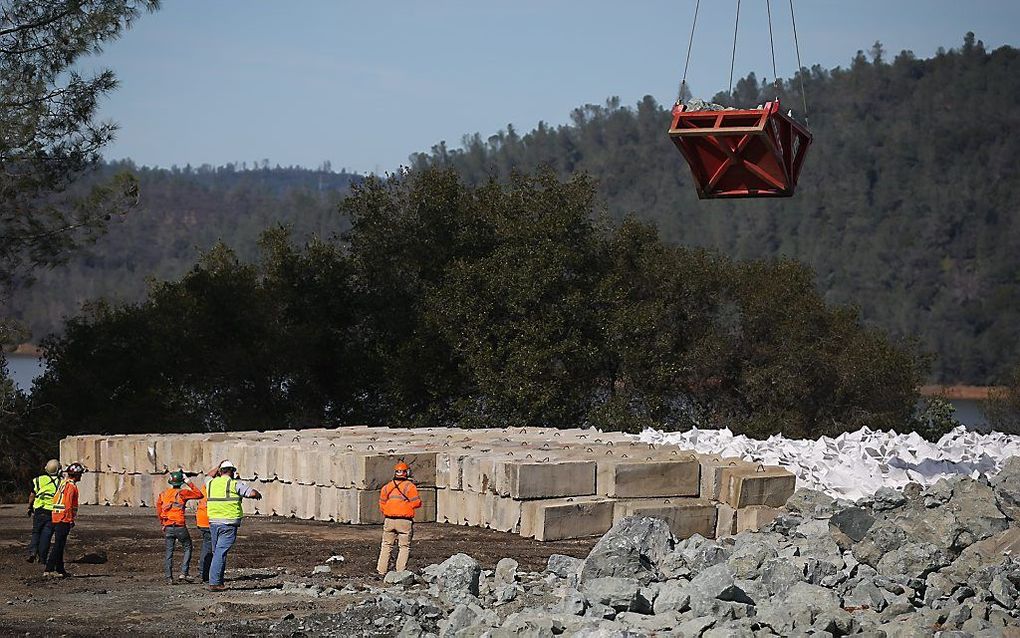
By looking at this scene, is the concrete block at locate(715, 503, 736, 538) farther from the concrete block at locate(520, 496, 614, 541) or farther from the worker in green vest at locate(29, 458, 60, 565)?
the worker in green vest at locate(29, 458, 60, 565)

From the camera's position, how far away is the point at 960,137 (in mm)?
105250

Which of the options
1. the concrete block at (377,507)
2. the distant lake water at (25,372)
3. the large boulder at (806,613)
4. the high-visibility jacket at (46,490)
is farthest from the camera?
the distant lake water at (25,372)

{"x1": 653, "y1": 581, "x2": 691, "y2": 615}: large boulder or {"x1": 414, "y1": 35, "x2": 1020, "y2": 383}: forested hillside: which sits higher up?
{"x1": 414, "y1": 35, "x2": 1020, "y2": 383}: forested hillside

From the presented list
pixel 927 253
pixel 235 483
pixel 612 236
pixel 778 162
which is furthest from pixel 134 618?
pixel 927 253

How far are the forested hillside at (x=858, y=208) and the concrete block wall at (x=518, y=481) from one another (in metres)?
42.6

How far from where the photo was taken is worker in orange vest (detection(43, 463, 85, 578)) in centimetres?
1377

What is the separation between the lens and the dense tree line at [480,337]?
29.6 m

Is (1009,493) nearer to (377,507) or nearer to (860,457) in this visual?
(860,457)

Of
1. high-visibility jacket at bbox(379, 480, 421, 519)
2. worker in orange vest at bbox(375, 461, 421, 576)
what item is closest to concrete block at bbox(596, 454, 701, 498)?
worker in orange vest at bbox(375, 461, 421, 576)

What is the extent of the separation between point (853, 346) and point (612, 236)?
6643 mm

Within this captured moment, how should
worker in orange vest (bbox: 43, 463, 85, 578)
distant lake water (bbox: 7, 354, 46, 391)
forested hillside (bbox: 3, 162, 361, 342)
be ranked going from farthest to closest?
forested hillside (bbox: 3, 162, 361, 342) → distant lake water (bbox: 7, 354, 46, 391) → worker in orange vest (bbox: 43, 463, 85, 578)

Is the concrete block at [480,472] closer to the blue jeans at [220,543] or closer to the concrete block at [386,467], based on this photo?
the concrete block at [386,467]

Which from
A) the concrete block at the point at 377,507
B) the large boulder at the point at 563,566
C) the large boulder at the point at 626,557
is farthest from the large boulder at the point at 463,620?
the concrete block at the point at 377,507

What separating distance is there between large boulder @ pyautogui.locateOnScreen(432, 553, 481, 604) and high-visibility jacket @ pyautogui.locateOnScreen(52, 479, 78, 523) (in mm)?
4320
